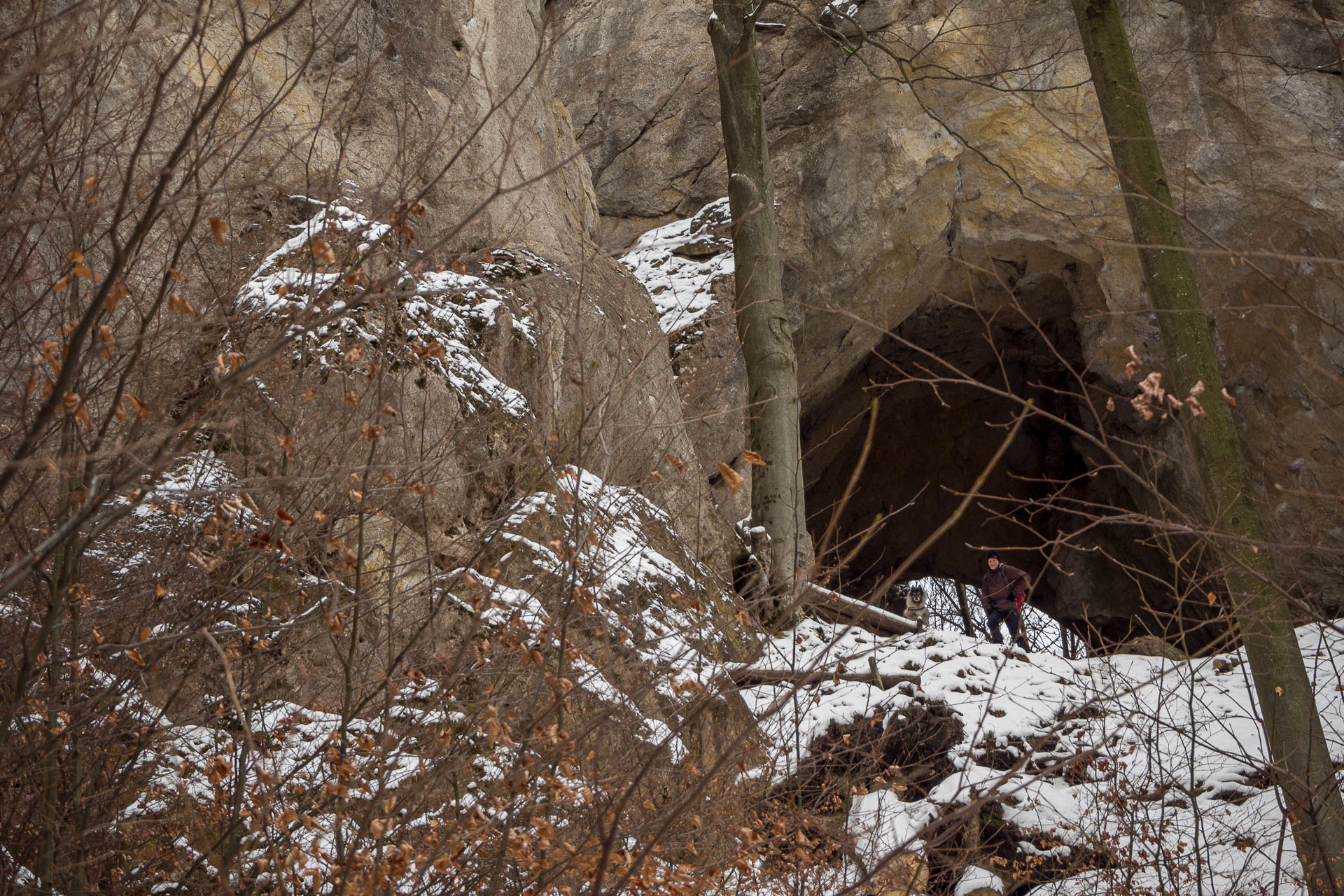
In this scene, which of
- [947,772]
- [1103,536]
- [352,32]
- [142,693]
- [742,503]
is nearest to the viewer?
[142,693]

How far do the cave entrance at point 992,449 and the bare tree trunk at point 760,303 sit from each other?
1882 mm

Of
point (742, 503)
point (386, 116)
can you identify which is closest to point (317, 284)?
point (386, 116)

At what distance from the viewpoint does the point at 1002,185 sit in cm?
1009

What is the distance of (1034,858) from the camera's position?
5.09 meters

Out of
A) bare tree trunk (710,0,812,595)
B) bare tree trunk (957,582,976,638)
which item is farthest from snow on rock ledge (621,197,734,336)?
bare tree trunk (957,582,976,638)

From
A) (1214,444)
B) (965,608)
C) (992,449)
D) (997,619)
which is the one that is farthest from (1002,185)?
(965,608)

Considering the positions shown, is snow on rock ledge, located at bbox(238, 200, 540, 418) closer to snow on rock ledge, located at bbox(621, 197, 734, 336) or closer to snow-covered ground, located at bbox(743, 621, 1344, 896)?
snow-covered ground, located at bbox(743, 621, 1344, 896)

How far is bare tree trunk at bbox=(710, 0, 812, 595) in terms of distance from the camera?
24.5ft

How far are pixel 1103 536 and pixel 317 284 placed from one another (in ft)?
39.3

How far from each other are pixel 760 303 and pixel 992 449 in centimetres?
908

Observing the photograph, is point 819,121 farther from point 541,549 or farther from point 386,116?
point 541,549

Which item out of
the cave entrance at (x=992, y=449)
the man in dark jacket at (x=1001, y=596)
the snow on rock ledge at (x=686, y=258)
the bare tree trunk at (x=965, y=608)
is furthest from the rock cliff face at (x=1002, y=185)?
the bare tree trunk at (x=965, y=608)

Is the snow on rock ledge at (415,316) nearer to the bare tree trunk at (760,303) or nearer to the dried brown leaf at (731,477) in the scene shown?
the dried brown leaf at (731,477)

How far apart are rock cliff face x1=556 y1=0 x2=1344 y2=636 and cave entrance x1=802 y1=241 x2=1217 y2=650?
0.06 metres
